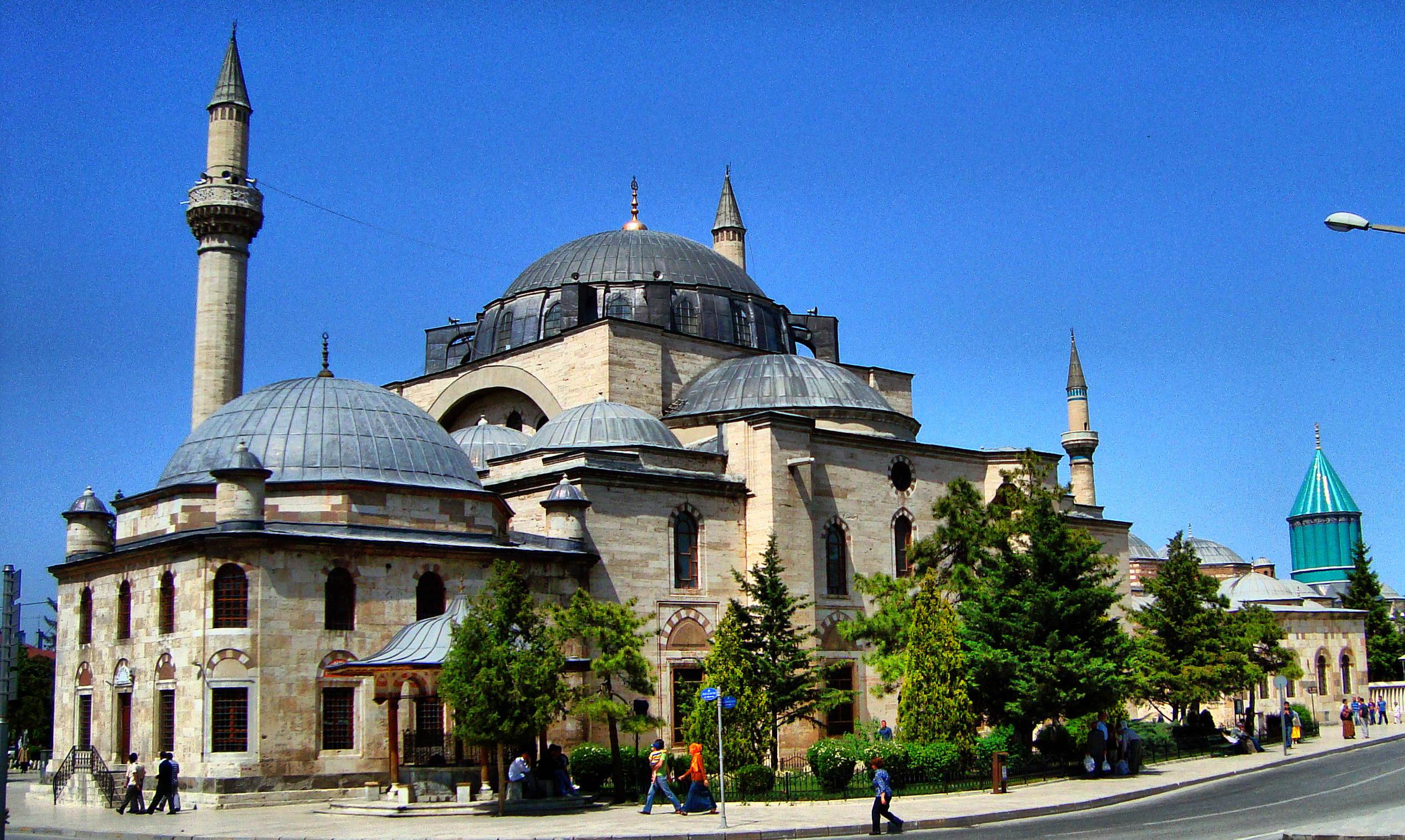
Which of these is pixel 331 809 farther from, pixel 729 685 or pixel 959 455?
pixel 959 455

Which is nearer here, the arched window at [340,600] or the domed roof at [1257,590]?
the arched window at [340,600]

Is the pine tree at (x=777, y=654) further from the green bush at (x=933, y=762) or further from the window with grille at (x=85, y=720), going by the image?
the window with grille at (x=85, y=720)

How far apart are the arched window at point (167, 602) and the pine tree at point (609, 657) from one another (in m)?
6.23

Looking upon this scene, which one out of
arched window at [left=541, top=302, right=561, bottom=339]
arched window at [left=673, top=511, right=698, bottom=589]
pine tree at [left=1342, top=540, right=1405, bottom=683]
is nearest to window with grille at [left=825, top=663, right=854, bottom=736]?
arched window at [left=673, top=511, right=698, bottom=589]

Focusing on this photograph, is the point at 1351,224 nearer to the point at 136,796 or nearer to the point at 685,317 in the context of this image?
the point at 136,796

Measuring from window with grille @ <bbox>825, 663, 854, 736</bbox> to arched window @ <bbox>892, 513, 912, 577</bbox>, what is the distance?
267cm

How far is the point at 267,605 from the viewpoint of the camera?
21875 millimetres

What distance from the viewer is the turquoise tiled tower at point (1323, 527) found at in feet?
269

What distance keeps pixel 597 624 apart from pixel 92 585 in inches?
377

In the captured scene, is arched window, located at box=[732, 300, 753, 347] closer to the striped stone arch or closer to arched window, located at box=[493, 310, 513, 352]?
arched window, located at box=[493, 310, 513, 352]

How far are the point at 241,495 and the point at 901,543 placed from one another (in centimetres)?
1511

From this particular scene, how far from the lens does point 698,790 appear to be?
1906 centimetres

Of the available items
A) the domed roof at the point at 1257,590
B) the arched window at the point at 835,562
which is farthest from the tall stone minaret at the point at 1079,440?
the arched window at the point at 835,562

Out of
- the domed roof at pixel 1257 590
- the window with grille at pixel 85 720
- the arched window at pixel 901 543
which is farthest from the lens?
the domed roof at pixel 1257 590
